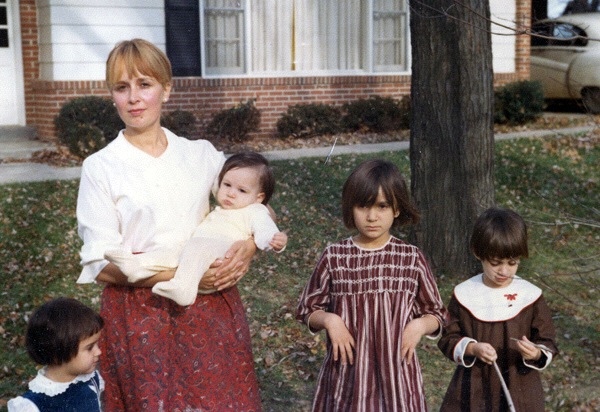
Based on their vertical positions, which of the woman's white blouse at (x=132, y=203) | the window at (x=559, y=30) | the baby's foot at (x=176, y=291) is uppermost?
the window at (x=559, y=30)

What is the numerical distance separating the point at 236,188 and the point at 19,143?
9.67 metres

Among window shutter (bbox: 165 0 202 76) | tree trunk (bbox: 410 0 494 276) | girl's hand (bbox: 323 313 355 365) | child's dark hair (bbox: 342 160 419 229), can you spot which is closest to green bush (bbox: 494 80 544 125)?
window shutter (bbox: 165 0 202 76)

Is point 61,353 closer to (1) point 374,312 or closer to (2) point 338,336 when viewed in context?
(2) point 338,336

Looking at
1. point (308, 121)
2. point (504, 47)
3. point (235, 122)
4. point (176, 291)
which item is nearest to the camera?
point (176, 291)

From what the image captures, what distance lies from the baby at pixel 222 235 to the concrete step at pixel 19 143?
8675 mm

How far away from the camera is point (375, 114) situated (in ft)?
46.4

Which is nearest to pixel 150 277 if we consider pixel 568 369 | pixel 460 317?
pixel 460 317

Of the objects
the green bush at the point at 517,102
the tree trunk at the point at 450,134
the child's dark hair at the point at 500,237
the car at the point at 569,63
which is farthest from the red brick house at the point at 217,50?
the child's dark hair at the point at 500,237

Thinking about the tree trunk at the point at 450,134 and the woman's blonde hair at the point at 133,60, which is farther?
the tree trunk at the point at 450,134

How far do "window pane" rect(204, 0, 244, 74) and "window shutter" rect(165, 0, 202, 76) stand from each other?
0.34 meters

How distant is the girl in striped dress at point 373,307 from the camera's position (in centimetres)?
325

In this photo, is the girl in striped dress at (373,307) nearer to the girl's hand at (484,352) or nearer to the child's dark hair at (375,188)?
the child's dark hair at (375,188)

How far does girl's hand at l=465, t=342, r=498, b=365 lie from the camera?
332 cm

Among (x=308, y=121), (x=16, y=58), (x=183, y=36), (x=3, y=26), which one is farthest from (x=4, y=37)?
(x=308, y=121)
